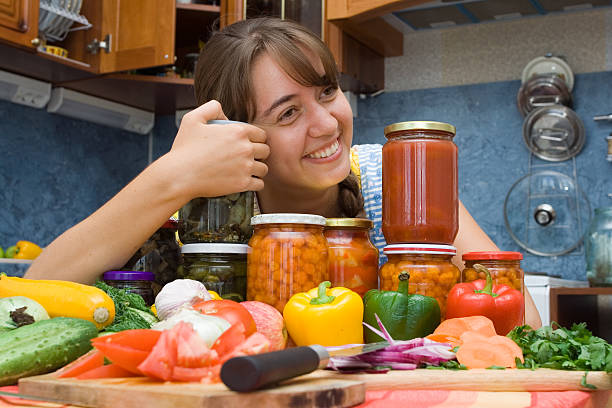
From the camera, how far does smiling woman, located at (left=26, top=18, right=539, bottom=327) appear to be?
0.96 metres

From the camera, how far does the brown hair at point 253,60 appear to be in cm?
113

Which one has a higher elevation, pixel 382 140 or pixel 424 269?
pixel 382 140

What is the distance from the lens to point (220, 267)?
2.88ft

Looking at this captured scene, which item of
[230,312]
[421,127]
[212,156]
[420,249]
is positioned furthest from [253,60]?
[230,312]

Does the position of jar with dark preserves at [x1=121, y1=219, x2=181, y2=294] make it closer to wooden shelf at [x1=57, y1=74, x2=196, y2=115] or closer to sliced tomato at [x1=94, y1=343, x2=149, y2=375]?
sliced tomato at [x1=94, y1=343, x2=149, y2=375]

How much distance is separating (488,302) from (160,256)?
497mm

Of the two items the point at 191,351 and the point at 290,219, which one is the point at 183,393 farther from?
the point at 290,219

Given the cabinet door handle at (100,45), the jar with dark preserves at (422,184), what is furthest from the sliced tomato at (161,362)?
the cabinet door handle at (100,45)

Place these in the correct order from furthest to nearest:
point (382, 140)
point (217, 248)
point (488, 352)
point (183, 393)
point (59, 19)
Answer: point (382, 140), point (59, 19), point (217, 248), point (488, 352), point (183, 393)

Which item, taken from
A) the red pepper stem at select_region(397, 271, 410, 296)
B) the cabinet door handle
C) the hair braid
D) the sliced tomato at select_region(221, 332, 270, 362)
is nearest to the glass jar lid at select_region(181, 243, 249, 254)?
the red pepper stem at select_region(397, 271, 410, 296)

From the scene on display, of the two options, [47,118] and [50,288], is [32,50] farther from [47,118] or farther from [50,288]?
[50,288]

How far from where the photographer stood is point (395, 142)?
91 centimetres

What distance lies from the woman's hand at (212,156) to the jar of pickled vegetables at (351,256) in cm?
16

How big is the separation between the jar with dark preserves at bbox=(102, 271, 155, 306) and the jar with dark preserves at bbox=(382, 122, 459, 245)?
13.5 inches
